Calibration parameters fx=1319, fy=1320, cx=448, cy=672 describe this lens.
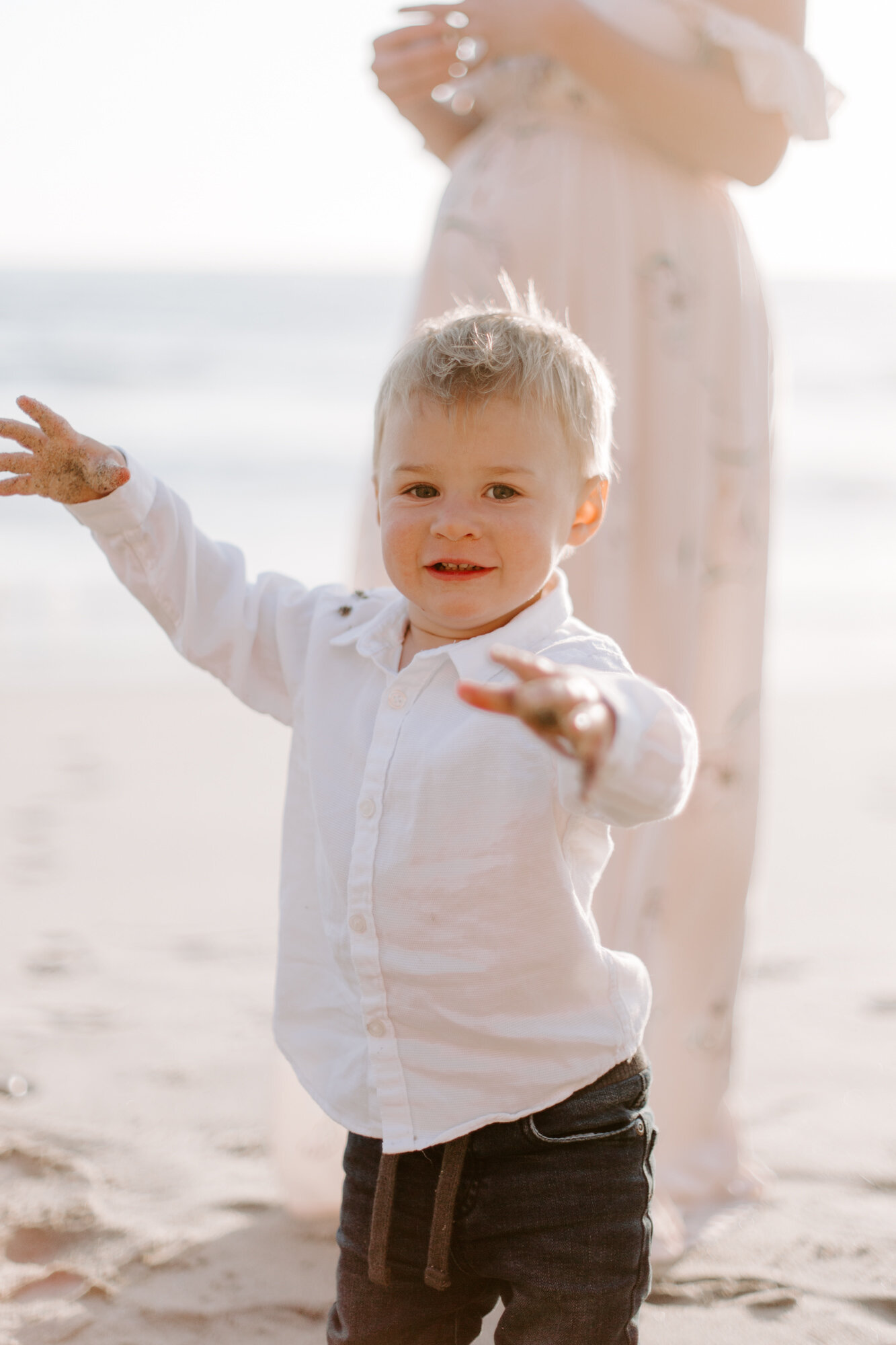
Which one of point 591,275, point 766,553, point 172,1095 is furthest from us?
point 172,1095

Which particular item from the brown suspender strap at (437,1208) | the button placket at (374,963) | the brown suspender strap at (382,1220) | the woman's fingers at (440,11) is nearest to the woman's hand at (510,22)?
the woman's fingers at (440,11)

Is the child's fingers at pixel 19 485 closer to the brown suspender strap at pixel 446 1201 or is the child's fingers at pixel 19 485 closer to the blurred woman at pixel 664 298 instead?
the blurred woman at pixel 664 298

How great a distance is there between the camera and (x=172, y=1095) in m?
2.52

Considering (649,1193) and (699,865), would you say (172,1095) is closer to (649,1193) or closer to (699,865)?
(699,865)

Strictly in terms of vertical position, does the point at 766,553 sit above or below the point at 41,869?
above

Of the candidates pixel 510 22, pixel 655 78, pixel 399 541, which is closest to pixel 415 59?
pixel 510 22

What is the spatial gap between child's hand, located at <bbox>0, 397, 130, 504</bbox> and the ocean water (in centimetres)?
73

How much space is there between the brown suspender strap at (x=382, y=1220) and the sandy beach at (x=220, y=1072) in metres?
0.56

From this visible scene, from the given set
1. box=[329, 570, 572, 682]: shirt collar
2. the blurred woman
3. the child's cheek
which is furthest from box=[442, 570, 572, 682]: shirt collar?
the blurred woman

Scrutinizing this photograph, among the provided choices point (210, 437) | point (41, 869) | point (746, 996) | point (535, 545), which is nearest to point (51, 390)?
point (210, 437)

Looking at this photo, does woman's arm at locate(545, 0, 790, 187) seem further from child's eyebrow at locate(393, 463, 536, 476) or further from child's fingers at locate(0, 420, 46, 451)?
child's fingers at locate(0, 420, 46, 451)

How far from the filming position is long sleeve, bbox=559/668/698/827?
1143mm

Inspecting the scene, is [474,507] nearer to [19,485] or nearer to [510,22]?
[19,485]

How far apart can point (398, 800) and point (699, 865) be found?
40.7 inches
